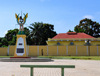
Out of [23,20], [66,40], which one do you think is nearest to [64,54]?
[66,40]

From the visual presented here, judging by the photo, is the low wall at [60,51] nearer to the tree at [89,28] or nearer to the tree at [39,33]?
the tree at [39,33]

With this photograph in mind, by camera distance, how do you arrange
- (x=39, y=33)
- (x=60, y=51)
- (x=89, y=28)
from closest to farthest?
(x=60, y=51) < (x=39, y=33) < (x=89, y=28)

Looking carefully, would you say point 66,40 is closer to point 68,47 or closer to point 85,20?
point 68,47

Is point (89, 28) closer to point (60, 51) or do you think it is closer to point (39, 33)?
point (39, 33)

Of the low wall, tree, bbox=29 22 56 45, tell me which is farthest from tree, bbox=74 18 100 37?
the low wall

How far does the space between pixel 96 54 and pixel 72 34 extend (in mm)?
10845

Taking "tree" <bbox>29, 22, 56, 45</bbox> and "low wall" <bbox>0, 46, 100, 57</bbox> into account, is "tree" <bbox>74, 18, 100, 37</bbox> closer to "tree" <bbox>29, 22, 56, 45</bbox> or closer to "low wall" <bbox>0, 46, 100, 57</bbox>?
"tree" <bbox>29, 22, 56, 45</bbox>

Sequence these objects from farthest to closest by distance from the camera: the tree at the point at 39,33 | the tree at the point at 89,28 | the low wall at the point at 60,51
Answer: the tree at the point at 89,28, the tree at the point at 39,33, the low wall at the point at 60,51

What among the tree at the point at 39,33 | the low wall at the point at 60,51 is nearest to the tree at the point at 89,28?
the tree at the point at 39,33

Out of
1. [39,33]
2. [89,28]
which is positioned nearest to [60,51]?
[39,33]

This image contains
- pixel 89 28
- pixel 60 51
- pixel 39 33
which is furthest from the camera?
pixel 89 28

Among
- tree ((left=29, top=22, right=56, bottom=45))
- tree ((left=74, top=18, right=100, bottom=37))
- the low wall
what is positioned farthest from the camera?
tree ((left=74, top=18, right=100, bottom=37))

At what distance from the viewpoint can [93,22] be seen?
182 ft

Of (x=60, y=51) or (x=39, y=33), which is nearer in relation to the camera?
(x=60, y=51)
